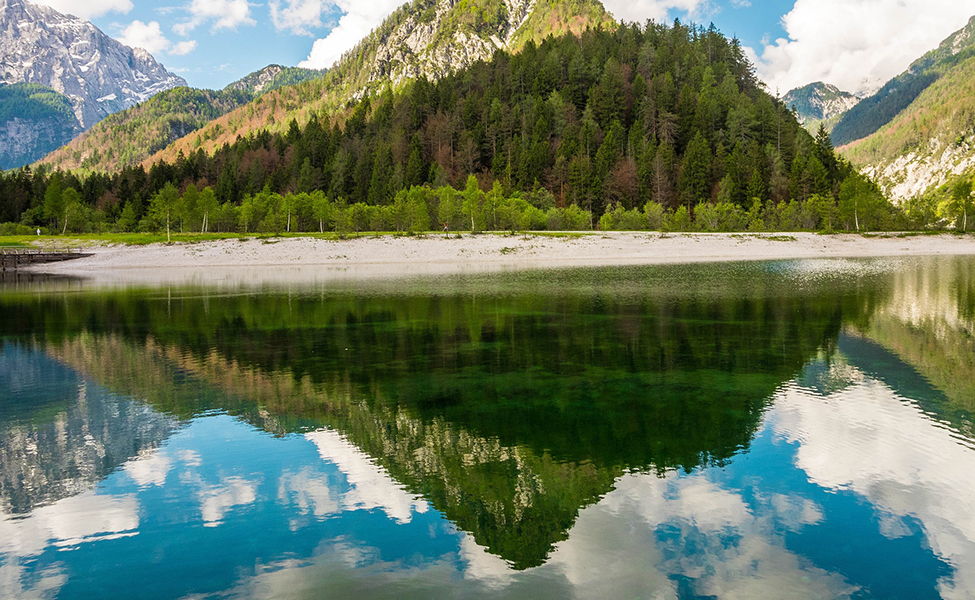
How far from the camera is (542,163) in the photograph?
424 feet

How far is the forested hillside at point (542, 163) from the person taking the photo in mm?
102438

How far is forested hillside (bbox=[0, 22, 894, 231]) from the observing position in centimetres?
10244

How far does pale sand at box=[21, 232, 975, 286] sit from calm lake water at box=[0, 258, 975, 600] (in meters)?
49.1

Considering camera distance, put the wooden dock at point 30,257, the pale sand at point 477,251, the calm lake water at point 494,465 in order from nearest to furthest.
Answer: the calm lake water at point 494,465 < the pale sand at point 477,251 < the wooden dock at point 30,257

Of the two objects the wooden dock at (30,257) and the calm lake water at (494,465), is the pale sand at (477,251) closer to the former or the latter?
the wooden dock at (30,257)

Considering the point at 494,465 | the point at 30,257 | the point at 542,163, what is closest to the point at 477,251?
the point at 30,257

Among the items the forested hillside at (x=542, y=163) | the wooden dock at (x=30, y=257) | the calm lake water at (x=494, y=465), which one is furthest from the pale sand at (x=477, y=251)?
the calm lake water at (x=494, y=465)

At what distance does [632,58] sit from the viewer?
523 ft

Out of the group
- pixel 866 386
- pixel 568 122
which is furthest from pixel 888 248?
pixel 866 386

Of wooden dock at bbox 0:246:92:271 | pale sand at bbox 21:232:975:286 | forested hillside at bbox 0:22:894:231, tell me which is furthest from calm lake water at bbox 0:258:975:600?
forested hillside at bbox 0:22:894:231

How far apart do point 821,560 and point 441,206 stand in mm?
92136

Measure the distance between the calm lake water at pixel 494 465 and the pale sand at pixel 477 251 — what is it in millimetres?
49138

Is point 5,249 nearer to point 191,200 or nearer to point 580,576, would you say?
point 191,200

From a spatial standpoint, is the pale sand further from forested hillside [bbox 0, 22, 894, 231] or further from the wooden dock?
forested hillside [bbox 0, 22, 894, 231]
